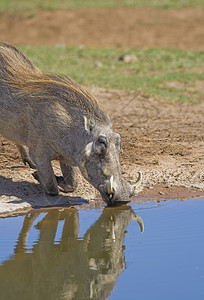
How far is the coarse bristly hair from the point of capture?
5656mm

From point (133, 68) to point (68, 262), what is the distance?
7.22m

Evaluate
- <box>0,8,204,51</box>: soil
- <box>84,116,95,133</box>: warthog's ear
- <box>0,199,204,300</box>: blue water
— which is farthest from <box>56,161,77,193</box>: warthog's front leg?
<box>0,8,204,51</box>: soil

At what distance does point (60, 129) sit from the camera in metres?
5.63

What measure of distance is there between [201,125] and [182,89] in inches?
71.8

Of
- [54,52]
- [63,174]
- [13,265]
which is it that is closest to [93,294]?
[13,265]

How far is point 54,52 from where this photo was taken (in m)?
12.3

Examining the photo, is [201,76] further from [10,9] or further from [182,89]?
[10,9]

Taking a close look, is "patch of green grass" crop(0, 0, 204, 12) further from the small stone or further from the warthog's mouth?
the warthog's mouth

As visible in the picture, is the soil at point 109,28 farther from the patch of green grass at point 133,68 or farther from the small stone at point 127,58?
the small stone at point 127,58

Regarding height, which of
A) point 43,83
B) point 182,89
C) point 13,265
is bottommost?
point 182,89

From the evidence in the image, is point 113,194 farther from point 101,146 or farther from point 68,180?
point 68,180

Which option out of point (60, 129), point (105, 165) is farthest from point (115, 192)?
point (60, 129)

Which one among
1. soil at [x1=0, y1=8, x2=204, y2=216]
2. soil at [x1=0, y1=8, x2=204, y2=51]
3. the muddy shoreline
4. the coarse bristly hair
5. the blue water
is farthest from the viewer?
soil at [x1=0, y1=8, x2=204, y2=51]

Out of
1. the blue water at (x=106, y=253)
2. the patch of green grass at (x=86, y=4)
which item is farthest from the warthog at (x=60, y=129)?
the patch of green grass at (x=86, y=4)
